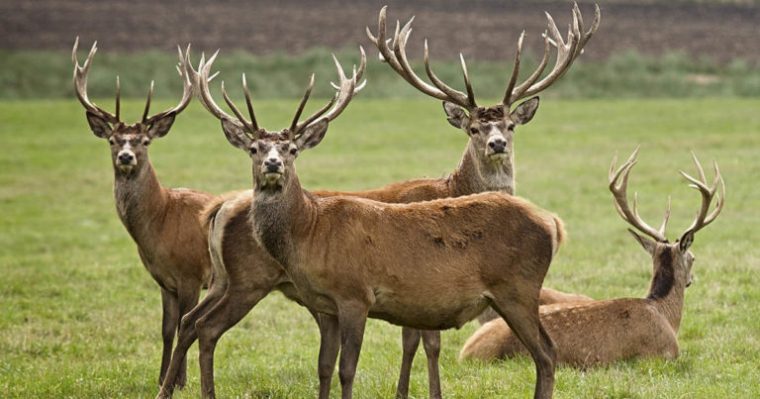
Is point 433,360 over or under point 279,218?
under

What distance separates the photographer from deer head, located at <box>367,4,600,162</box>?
995cm

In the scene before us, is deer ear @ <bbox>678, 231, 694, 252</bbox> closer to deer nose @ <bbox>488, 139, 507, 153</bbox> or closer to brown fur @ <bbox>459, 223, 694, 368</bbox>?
brown fur @ <bbox>459, 223, 694, 368</bbox>

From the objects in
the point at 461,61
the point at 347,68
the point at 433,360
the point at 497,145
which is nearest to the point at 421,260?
the point at 433,360

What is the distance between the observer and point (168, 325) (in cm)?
1007

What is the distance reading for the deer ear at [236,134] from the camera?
336 inches

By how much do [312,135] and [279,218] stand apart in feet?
2.46

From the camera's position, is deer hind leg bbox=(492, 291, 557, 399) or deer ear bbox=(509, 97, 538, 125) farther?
deer ear bbox=(509, 97, 538, 125)

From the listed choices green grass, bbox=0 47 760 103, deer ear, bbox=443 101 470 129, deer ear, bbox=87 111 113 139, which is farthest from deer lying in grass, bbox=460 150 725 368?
green grass, bbox=0 47 760 103

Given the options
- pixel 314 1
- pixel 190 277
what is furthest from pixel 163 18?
pixel 190 277

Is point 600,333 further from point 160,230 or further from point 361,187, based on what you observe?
point 361,187

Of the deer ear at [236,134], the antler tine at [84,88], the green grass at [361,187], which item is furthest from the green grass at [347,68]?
the deer ear at [236,134]

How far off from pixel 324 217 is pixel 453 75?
3084cm

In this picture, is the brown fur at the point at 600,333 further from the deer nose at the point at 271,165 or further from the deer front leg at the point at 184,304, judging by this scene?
the deer nose at the point at 271,165

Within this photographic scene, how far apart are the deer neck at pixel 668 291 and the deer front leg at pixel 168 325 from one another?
3976 mm
